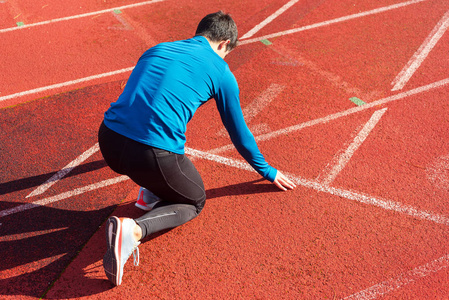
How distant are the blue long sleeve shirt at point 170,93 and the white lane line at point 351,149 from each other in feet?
5.40

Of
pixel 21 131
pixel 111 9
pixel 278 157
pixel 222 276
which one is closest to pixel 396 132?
pixel 278 157

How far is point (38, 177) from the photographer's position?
4.26 meters

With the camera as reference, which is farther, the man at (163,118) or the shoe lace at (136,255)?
the shoe lace at (136,255)

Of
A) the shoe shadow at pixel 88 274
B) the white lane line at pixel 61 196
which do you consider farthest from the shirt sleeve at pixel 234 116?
the white lane line at pixel 61 196

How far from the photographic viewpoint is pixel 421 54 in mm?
6227

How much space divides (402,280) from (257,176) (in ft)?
5.80

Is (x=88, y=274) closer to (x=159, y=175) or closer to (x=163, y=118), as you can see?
(x=159, y=175)

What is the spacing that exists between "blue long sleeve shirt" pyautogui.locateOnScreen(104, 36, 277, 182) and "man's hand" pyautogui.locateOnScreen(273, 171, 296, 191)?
1.03 metres

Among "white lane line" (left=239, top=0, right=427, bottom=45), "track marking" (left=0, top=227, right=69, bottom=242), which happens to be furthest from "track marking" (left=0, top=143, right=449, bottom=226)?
"white lane line" (left=239, top=0, right=427, bottom=45)

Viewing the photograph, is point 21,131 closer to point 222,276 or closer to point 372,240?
point 222,276

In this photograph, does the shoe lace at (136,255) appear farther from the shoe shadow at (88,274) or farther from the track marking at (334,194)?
the track marking at (334,194)

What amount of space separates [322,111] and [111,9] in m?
5.14

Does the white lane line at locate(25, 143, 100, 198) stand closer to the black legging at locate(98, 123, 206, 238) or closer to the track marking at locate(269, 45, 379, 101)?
the black legging at locate(98, 123, 206, 238)

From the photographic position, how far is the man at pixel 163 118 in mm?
2906
